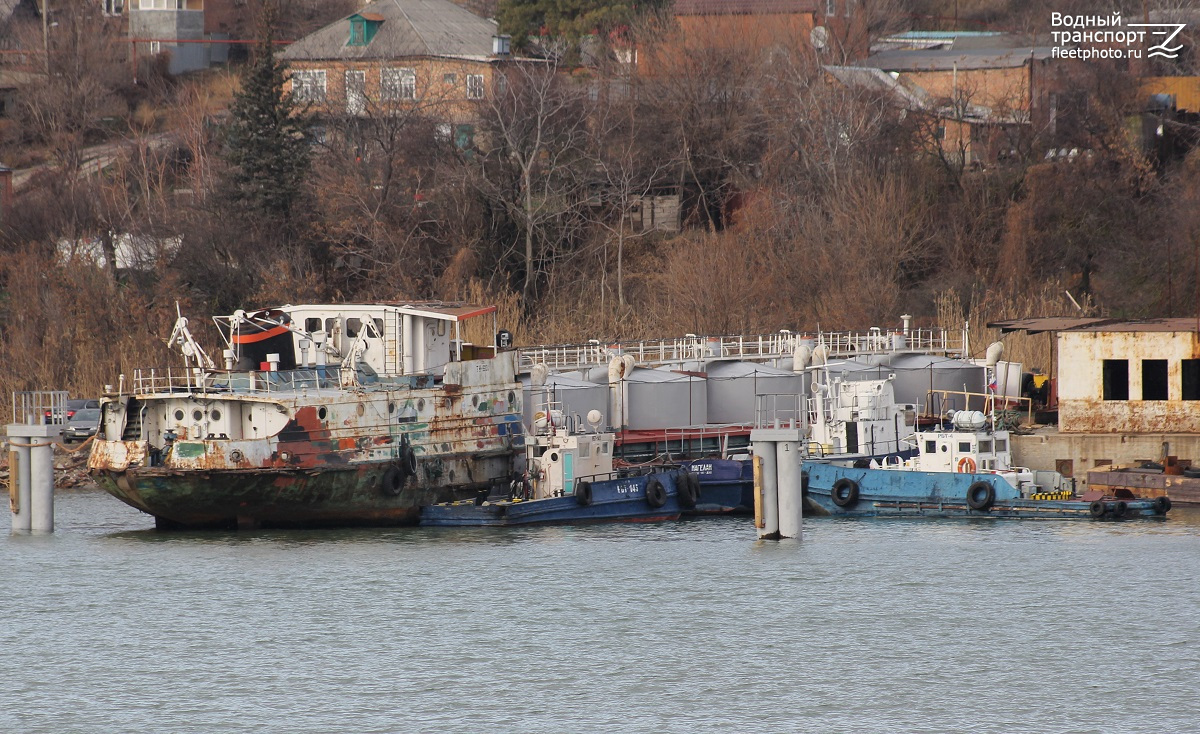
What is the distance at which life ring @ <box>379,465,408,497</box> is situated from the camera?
3891cm

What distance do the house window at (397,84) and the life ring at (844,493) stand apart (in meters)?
40.9

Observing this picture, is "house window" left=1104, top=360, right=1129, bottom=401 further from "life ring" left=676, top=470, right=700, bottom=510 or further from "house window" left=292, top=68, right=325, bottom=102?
"house window" left=292, top=68, right=325, bottom=102

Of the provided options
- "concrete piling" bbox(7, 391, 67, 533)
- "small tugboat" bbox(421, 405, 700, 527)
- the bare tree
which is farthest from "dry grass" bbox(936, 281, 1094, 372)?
"concrete piling" bbox(7, 391, 67, 533)

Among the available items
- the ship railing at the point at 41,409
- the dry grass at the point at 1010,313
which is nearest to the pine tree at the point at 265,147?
the ship railing at the point at 41,409

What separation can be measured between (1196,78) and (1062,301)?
48.0 ft

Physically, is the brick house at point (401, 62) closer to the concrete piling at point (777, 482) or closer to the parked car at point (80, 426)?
the parked car at point (80, 426)

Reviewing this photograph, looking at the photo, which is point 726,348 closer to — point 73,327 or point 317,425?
point 317,425

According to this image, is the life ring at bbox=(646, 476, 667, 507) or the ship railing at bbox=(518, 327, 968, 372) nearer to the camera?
the life ring at bbox=(646, 476, 667, 507)

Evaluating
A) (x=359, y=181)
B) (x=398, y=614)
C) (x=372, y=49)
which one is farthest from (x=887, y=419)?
(x=372, y=49)

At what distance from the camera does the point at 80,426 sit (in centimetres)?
5278

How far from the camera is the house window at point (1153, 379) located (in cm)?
4438

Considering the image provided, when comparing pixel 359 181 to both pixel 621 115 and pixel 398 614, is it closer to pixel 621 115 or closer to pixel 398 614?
pixel 621 115

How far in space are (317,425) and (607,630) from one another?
10.5 meters

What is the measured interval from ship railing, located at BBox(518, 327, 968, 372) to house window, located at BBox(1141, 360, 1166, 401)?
10.3m
